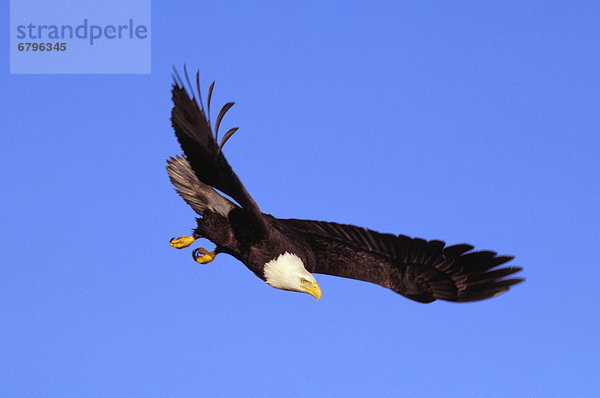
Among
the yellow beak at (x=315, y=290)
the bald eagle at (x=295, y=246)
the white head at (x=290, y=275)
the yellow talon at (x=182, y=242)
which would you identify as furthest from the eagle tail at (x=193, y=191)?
the yellow beak at (x=315, y=290)

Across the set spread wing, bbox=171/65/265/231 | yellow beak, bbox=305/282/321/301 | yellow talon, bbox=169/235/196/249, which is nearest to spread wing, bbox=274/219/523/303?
yellow beak, bbox=305/282/321/301

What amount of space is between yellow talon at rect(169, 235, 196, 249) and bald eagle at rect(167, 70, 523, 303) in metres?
0.01

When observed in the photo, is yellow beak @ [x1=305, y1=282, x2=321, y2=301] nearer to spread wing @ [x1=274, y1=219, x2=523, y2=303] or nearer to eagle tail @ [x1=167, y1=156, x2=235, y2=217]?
spread wing @ [x1=274, y1=219, x2=523, y2=303]

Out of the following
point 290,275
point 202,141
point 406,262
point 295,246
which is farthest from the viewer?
point 406,262

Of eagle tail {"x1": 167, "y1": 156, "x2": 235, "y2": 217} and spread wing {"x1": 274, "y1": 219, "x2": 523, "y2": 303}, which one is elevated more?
eagle tail {"x1": 167, "y1": 156, "x2": 235, "y2": 217}

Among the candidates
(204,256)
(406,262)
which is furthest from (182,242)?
(406,262)

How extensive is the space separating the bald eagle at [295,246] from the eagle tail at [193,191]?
0.04ft

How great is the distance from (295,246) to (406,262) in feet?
5.60

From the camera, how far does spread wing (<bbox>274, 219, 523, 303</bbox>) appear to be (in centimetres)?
928

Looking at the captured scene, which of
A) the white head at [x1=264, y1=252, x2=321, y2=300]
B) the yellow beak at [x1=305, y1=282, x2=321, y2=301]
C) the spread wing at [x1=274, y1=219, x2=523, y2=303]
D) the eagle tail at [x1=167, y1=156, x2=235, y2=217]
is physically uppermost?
the eagle tail at [x1=167, y1=156, x2=235, y2=217]

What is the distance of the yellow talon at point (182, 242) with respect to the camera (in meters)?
8.83

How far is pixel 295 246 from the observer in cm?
861

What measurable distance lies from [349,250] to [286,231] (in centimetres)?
91

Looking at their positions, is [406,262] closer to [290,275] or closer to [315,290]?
[315,290]
